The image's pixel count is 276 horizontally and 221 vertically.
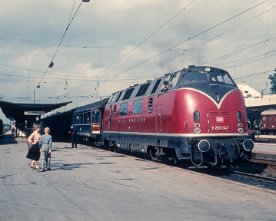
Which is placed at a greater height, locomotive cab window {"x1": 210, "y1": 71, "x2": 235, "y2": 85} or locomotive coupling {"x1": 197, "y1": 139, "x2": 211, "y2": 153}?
locomotive cab window {"x1": 210, "y1": 71, "x2": 235, "y2": 85}

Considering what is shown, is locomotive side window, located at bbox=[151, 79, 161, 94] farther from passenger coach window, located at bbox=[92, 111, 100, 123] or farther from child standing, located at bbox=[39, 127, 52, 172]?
passenger coach window, located at bbox=[92, 111, 100, 123]

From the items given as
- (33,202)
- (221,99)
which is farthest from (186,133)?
(33,202)

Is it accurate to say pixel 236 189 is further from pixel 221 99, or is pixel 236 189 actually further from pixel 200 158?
pixel 221 99

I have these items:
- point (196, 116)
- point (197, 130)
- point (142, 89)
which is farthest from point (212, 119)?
point (142, 89)

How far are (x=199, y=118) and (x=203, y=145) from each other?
1.25 metres

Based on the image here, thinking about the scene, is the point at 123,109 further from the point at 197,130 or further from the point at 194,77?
the point at 197,130

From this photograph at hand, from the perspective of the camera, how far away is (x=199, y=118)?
14156mm

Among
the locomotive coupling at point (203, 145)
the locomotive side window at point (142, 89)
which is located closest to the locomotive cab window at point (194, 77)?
the locomotive coupling at point (203, 145)

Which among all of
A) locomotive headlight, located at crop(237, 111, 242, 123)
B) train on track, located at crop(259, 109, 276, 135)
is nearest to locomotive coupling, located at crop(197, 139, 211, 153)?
locomotive headlight, located at crop(237, 111, 242, 123)

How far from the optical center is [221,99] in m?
14.5

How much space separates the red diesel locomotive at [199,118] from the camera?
13.8 metres

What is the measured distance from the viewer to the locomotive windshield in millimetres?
14914

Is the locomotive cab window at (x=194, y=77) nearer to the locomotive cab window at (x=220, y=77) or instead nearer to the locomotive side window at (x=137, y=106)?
the locomotive cab window at (x=220, y=77)

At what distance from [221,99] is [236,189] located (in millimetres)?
4478
